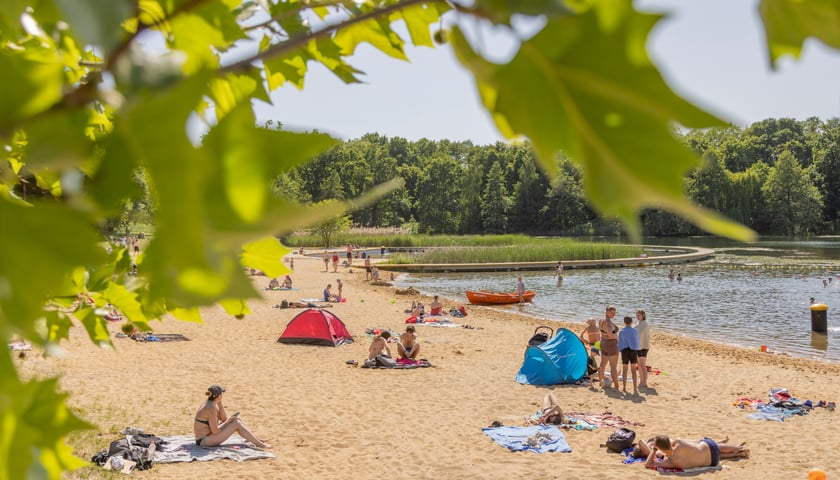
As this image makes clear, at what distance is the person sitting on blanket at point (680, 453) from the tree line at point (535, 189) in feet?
170

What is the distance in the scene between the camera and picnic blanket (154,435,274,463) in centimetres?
810

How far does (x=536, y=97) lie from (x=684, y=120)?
0.09 metres

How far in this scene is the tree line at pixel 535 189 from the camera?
64.8m

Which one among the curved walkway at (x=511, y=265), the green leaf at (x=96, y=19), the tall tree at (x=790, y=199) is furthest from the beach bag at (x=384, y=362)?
the tall tree at (x=790, y=199)

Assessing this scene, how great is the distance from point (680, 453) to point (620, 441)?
87 cm

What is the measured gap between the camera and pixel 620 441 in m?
8.98

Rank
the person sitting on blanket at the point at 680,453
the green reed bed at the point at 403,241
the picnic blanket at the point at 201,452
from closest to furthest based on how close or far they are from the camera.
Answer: the picnic blanket at the point at 201,452 < the person sitting on blanket at the point at 680,453 < the green reed bed at the point at 403,241

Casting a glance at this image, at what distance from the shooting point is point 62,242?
13.2 inches

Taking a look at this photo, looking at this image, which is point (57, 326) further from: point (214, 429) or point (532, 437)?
point (532, 437)

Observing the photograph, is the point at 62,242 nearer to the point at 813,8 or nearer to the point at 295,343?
the point at 813,8

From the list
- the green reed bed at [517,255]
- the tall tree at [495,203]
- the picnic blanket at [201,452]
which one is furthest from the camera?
the tall tree at [495,203]

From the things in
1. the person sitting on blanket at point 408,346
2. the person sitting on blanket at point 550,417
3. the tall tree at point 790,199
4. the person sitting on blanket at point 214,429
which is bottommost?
the person sitting on blanket at point 550,417

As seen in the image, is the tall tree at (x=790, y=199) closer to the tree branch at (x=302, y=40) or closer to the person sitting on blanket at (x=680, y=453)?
the person sitting on blanket at (x=680, y=453)

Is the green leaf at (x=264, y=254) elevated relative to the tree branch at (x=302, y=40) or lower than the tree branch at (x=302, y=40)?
lower
